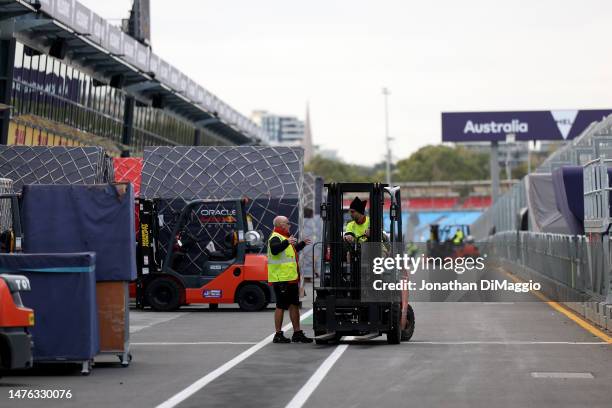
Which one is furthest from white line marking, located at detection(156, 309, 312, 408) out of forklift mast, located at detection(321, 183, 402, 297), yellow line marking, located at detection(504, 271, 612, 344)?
yellow line marking, located at detection(504, 271, 612, 344)

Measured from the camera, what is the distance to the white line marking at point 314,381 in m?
11.9

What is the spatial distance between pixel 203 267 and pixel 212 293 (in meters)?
0.64

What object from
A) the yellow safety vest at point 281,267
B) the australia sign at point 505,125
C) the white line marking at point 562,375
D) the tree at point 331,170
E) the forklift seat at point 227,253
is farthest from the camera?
the tree at point 331,170

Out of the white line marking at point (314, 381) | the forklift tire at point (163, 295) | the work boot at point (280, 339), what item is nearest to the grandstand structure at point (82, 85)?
the forklift tire at point (163, 295)

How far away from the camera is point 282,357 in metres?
16.3

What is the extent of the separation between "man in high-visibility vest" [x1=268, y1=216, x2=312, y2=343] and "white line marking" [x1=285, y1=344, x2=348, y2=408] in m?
1.23

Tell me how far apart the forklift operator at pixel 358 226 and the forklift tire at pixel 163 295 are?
8770mm

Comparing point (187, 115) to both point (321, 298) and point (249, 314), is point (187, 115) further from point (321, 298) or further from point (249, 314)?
point (321, 298)

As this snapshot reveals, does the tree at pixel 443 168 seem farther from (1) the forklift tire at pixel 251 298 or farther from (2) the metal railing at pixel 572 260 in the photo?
(1) the forklift tire at pixel 251 298

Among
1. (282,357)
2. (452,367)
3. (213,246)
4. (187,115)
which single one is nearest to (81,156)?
(213,246)

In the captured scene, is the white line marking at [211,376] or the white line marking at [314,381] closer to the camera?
the white line marking at [314,381]

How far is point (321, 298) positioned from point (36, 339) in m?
5.37

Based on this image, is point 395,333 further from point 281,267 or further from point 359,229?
point 281,267

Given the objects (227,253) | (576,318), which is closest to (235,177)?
(227,253)
